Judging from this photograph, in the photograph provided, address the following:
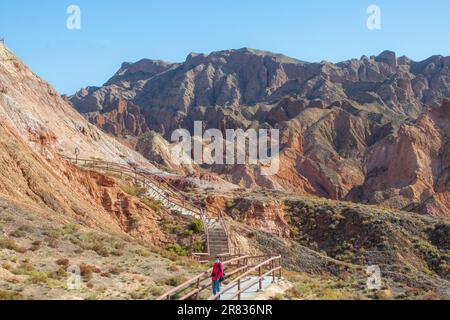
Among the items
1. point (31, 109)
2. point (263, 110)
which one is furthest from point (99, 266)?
point (263, 110)

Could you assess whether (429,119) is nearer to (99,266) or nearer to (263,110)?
(263,110)

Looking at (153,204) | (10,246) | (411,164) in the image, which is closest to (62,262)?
(10,246)

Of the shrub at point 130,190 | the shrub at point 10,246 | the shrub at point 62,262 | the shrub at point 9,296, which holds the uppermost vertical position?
the shrub at point 130,190

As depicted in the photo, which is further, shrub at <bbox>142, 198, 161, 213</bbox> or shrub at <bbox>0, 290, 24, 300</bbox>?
shrub at <bbox>142, 198, 161, 213</bbox>

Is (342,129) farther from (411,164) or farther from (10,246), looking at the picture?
(10,246)

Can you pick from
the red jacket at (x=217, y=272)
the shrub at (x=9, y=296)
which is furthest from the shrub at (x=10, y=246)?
the red jacket at (x=217, y=272)

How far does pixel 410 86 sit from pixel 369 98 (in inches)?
1060
